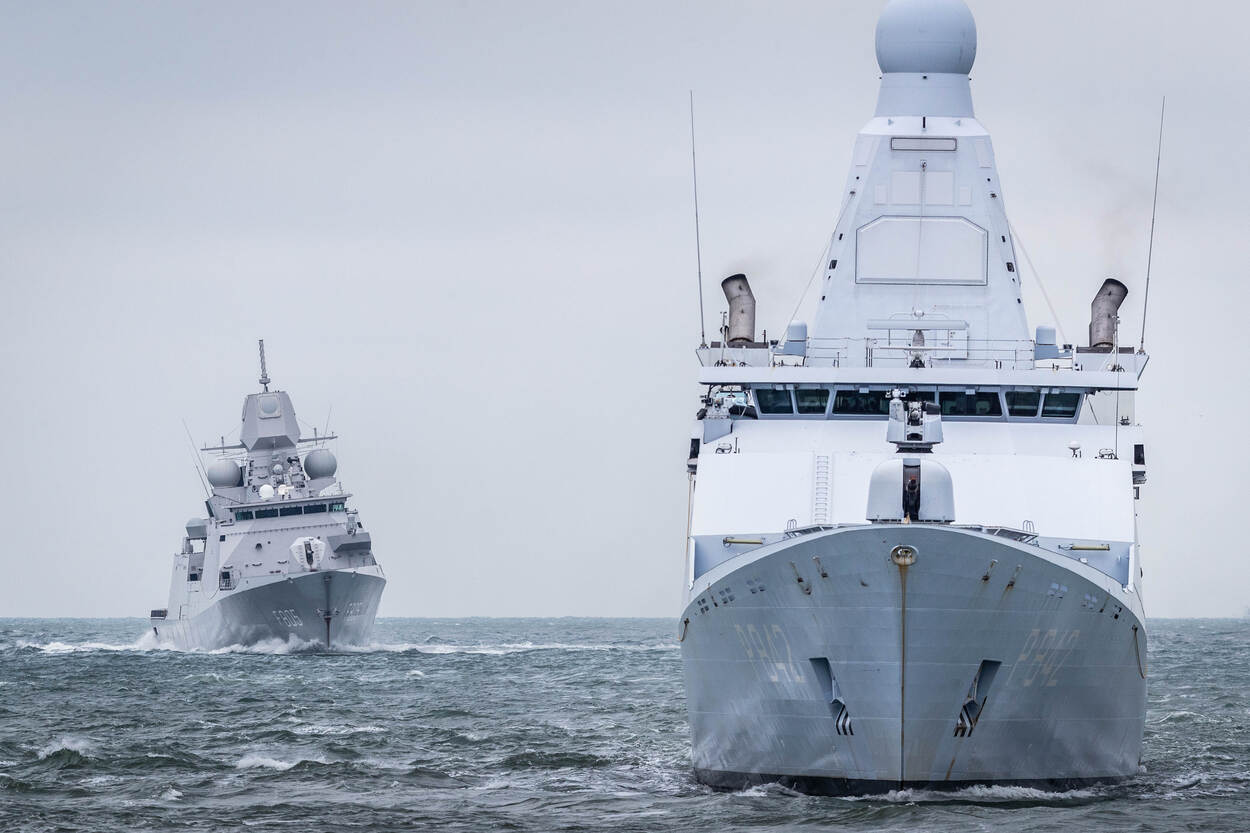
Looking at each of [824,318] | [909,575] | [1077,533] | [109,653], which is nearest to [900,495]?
[909,575]

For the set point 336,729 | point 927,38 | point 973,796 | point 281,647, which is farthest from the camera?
point 281,647

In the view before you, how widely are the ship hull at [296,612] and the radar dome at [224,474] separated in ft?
18.6

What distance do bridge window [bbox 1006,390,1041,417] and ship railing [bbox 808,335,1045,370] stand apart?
64cm

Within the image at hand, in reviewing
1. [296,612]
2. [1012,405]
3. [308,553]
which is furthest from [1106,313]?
[296,612]

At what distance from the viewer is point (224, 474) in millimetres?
83125

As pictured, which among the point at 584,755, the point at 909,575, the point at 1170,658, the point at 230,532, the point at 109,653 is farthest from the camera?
the point at 109,653

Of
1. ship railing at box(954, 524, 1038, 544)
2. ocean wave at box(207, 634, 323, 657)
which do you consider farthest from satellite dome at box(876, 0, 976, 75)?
ocean wave at box(207, 634, 323, 657)

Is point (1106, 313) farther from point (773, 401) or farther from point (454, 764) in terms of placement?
point (454, 764)

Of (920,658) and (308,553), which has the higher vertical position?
(920,658)

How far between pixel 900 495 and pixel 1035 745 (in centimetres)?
401

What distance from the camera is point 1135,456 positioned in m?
27.0

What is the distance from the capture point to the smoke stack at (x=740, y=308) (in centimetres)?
3097

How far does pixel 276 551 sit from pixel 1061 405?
2299 inches

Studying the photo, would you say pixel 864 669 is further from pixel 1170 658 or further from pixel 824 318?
pixel 1170 658
